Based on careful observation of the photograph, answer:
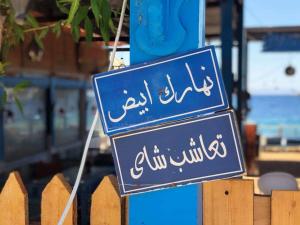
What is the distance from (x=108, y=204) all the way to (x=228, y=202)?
463mm

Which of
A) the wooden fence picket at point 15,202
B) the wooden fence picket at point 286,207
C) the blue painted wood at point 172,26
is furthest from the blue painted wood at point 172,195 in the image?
the wooden fence picket at point 15,202

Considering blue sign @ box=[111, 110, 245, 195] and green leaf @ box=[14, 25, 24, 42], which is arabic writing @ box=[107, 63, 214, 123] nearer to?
blue sign @ box=[111, 110, 245, 195]

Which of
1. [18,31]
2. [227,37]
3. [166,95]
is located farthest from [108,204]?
[227,37]

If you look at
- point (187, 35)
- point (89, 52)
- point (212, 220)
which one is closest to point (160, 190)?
point (212, 220)

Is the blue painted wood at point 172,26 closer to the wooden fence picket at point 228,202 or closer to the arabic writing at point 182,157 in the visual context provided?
the arabic writing at point 182,157

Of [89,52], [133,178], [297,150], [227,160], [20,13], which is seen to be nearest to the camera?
[227,160]

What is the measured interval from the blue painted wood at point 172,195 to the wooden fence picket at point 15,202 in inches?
20.0

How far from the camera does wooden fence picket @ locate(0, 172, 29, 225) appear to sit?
1931mm

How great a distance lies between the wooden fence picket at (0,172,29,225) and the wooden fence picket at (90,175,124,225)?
31 cm

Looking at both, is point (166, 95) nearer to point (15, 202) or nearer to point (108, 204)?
point (108, 204)

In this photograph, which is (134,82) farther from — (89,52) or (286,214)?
(89,52)

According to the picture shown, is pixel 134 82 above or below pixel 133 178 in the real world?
above

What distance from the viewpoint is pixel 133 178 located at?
1.57 metres

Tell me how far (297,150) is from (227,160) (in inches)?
450
